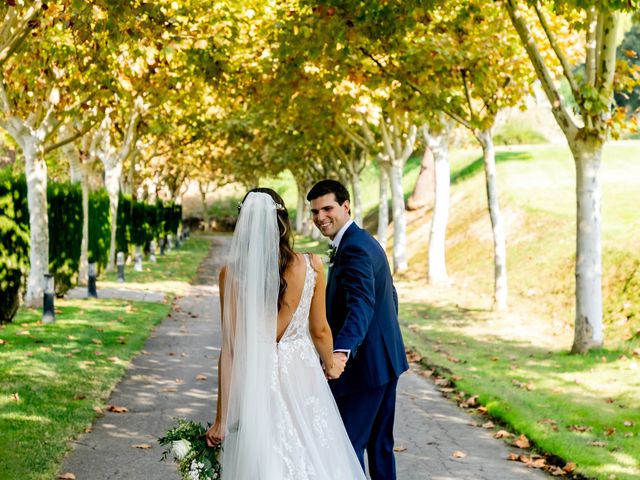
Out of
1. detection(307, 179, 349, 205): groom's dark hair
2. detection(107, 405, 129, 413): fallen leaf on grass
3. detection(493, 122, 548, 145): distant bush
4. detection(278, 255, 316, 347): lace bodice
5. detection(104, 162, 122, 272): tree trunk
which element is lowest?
detection(107, 405, 129, 413): fallen leaf on grass

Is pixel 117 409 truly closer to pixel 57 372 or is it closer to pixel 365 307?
pixel 57 372

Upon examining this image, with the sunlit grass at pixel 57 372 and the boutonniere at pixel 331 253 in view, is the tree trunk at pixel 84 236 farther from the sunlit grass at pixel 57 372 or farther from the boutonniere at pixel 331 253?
the boutonniere at pixel 331 253

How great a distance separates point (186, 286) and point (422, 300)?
7.41 m

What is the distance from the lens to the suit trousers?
5844 millimetres

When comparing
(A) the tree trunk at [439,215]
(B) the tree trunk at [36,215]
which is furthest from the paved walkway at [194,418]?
(A) the tree trunk at [439,215]

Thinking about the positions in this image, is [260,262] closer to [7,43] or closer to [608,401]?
[608,401]

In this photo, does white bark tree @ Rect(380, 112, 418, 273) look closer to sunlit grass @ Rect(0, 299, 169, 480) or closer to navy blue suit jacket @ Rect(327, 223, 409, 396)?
sunlit grass @ Rect(0, 299, 169, 480)

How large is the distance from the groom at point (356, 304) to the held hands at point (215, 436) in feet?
3.49

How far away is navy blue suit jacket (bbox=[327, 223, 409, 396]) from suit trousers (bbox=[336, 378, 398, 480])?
89 millimetres

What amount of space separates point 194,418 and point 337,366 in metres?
4.18

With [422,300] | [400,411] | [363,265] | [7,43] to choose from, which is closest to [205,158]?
[422,300]

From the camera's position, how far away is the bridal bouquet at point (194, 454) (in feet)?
16.4

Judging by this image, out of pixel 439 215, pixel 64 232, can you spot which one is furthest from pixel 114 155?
pixel 439 215

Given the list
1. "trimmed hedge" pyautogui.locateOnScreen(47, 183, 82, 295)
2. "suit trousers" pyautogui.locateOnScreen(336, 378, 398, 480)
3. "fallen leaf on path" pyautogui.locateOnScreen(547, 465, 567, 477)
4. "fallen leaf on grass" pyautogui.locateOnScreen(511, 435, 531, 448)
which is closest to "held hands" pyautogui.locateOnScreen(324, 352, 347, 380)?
"suit trousers" pyautogui.locateOnScreen(336, 378, 398, 480)
